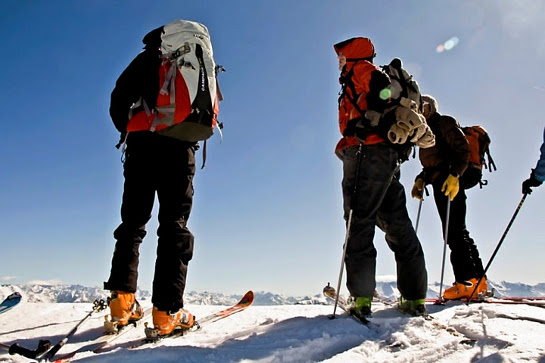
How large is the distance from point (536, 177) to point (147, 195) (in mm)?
4544

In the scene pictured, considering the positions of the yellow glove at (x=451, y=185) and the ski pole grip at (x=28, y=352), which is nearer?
the ski pole grip at (x=28, y=352)

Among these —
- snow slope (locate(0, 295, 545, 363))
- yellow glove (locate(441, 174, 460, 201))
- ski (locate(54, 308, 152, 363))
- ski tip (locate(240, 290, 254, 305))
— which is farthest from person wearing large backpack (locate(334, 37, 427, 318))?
ski (locate(54, 308, 152, 363))

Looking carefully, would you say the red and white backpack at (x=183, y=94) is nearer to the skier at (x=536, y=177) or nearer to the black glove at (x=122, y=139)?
the black glove at (x=122, y=139)

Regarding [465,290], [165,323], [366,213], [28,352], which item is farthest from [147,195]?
[465,290]

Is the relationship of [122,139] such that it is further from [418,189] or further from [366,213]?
[418,189]

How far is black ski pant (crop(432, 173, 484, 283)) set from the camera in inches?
211

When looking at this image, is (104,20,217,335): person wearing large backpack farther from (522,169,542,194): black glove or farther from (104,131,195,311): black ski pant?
(522,169,542,194): black glove

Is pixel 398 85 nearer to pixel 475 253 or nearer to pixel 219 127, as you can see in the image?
pixel 219 127

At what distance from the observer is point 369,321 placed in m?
3.07

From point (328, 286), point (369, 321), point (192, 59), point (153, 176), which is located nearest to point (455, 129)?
point (328, 286)

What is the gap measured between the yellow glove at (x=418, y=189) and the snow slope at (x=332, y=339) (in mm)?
2468

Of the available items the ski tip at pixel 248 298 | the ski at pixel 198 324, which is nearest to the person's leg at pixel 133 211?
the ski at pixel 198 324

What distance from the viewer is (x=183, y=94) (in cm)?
325

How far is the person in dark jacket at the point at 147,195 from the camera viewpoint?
318 centimetres
